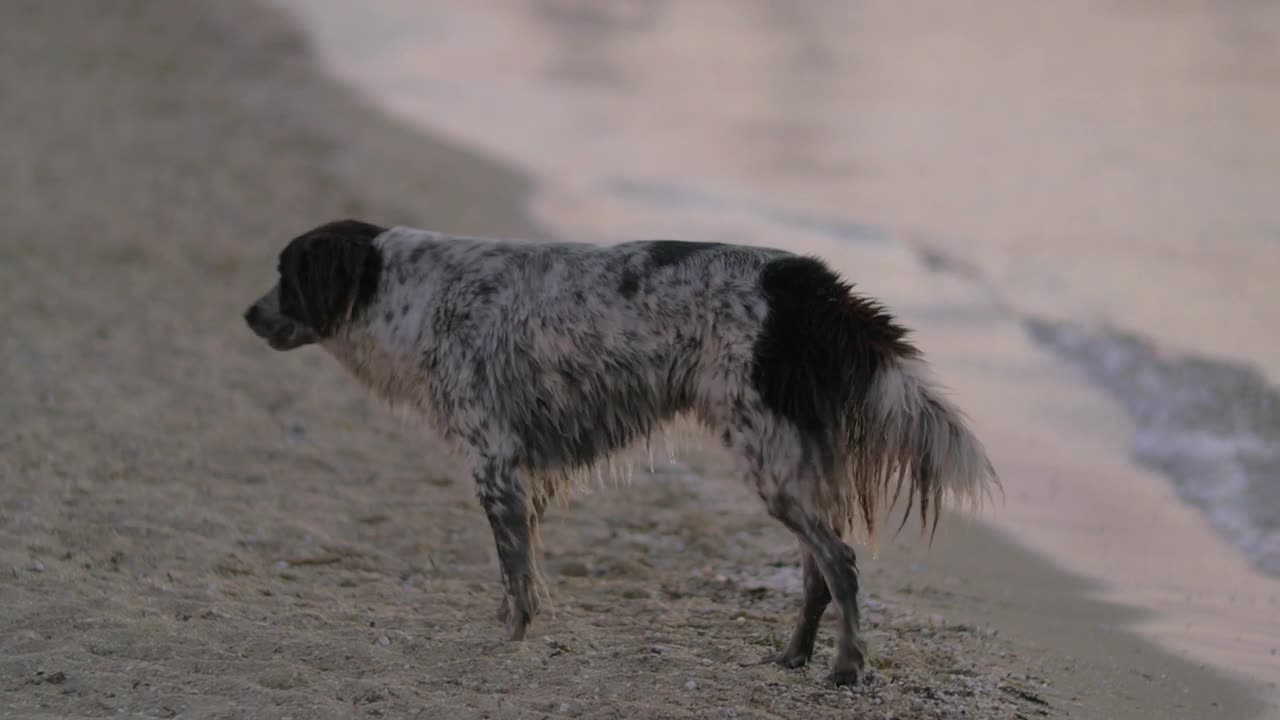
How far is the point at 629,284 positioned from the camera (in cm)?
564

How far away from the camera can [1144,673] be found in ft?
18.6

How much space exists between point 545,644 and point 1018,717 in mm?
1826

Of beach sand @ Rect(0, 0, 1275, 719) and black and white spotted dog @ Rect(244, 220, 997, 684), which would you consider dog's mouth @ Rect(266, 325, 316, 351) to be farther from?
beach sand @ Rect(0, 0, 1275, 719)

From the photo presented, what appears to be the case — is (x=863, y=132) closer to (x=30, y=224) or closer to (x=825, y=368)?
(x=30, y=224)

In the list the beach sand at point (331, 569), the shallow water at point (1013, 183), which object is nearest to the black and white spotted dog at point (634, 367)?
the beach sand at point (331, 569)

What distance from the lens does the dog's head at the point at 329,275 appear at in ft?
20.6

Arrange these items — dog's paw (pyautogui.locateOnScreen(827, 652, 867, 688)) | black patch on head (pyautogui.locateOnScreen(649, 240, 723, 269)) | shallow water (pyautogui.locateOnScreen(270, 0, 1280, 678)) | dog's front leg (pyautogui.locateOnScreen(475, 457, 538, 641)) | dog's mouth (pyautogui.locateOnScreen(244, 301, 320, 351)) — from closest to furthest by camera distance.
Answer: dog's paw (pyautogui.locateOnScreen(827, 652, 867, 688)) < black patch on head (pyautogui.locateOnScreen(649, 240, 723, 269)) < dog's front leg (pyautogui.locateOnScreen(475, 457, 538, 641)) < dog's mouth (pyautogui.locateOnScreen(244, 301, 320, 351)) < shallow water (pyautogui.locateOnScreen(270, 0, 1280, 678))

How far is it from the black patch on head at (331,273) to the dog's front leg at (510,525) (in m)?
1.04

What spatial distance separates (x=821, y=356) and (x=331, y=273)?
235 centimetres

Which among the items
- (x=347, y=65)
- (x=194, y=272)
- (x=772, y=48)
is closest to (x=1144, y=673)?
(x=194, y=272)

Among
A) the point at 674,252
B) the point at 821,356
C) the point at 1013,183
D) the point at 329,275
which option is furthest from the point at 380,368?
the point at 1013,183

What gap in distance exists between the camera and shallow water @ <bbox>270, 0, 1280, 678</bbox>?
7.99 meters

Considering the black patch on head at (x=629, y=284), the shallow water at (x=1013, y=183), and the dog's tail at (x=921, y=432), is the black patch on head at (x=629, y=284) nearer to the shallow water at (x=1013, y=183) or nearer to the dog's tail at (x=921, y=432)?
the dog's tail at (x=921, y=432)

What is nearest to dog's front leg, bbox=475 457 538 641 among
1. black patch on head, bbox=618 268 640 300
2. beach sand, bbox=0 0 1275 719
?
beach sand, bbox=0 0 1275 719
